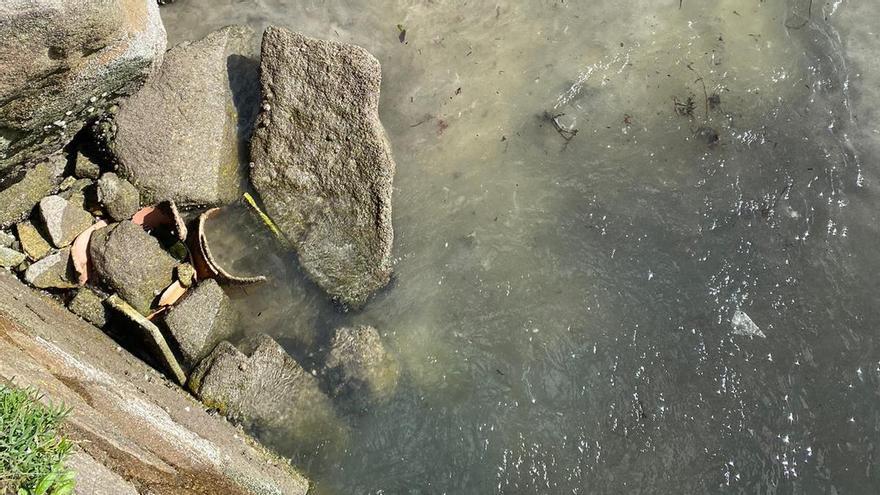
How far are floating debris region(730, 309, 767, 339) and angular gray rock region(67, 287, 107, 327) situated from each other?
14.1ft

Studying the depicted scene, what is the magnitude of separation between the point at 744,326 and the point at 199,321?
3.80 m

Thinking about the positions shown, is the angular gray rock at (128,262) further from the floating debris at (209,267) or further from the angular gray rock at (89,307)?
the floating debris at (209,267)

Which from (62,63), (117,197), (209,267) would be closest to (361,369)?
(209,267)

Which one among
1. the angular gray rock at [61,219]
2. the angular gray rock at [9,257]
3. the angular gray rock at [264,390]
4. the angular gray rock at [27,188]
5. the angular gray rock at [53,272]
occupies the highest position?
the angular gray rock at [27,188]

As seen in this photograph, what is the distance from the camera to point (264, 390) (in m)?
4.69

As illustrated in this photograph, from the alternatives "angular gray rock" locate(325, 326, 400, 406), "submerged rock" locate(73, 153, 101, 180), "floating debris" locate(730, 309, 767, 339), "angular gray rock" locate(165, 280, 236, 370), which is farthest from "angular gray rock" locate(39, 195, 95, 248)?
"floating debris" locate(730, 309, 767, 339)

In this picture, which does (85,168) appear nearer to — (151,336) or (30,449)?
(151,336)

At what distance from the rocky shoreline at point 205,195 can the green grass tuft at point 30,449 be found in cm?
149

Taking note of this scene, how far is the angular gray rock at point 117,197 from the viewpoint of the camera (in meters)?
4.71

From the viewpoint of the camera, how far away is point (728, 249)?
5285 mm

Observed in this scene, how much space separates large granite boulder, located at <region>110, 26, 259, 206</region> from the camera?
484 centimetres

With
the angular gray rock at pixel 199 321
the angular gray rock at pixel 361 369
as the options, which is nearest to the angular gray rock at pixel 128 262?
the angular gray rock at pixel 199 321

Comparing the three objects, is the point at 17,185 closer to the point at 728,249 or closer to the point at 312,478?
the point at 312,478

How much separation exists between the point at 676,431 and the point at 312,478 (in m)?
2.47
